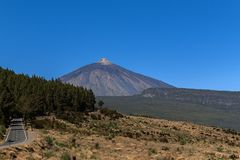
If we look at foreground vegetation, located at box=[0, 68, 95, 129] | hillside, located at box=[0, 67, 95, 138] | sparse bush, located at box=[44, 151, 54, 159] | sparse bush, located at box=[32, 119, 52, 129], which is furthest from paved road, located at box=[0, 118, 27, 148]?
sparse bush, located at box=[32, 119, 52, 129]

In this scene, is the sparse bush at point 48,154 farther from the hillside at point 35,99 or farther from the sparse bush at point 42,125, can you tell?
the sparse bush at point 42,125

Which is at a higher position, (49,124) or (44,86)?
(44,86)

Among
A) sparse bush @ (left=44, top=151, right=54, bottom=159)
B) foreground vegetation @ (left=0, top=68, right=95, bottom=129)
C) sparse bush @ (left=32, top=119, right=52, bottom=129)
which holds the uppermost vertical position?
foreground vegetation @ (left=0, top=68, right=95, bottom=129)

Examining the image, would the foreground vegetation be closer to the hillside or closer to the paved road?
the hillside

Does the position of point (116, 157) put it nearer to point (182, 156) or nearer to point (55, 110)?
point (182, 156)

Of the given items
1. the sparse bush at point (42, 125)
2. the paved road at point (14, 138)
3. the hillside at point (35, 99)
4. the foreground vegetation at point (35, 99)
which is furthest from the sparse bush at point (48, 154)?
the sparse bush at point (42, 125)

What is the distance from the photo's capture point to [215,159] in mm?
40656

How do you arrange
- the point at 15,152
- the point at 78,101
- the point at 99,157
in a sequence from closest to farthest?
the point at 15,152, the point at 99,157, the point at 78,101

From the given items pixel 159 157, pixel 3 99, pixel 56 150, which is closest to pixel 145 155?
pixel 159 157

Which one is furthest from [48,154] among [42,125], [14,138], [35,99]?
[35,99]

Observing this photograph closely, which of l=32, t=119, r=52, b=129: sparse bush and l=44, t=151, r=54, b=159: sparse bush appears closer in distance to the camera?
l=44, t=151, r=54, b=159: sparse bush

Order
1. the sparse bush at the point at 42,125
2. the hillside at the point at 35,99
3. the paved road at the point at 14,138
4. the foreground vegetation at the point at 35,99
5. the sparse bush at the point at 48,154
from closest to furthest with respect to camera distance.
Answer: the sparse bush at the point at 48,154, the paved road at the point at 14,138, the sparse bush at the point at 42,125, the hillside at the point at 35,99, the foreground vegetation at the point at 35,99

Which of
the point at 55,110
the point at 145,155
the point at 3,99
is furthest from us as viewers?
the point at 55,110

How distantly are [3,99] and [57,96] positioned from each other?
50.4 meters
